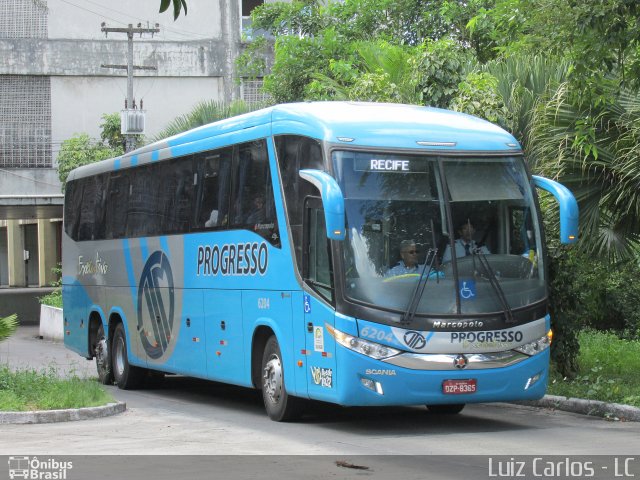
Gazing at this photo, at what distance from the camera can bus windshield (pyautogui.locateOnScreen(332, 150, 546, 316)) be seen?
12438 millimetres

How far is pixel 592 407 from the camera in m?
14.2

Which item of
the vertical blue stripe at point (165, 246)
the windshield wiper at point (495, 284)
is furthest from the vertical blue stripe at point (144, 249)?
the windshield wiper at point (495, 284)

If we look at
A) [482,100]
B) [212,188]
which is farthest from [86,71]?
[212,188]

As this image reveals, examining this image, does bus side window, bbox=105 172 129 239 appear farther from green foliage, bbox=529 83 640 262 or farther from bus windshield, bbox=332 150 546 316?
bus windshield, bbox=332 150 546 316

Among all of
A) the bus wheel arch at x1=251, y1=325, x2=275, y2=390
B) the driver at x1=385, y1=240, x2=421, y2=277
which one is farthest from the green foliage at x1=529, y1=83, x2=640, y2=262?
the bus wheel arch at x1=251, y1=325, x2=275, y2=390

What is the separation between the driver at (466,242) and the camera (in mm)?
12674

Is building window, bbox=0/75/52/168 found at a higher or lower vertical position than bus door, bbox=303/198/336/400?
higher

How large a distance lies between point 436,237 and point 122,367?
8.76 metres

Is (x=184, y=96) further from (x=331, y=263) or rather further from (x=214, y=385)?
(x=331, y=263)


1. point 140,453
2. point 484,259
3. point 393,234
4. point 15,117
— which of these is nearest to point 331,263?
point 393,234

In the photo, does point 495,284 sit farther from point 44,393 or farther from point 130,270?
point 130,270

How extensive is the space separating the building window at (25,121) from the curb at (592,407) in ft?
101

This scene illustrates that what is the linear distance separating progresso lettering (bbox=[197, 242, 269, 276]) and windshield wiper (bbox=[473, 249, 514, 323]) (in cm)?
272

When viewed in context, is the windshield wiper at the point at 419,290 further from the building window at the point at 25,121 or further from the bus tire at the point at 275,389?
the building window at the point at 25,121
